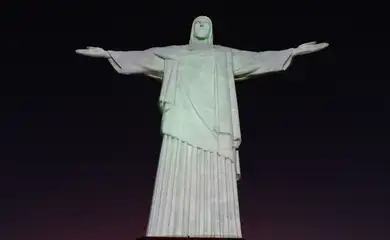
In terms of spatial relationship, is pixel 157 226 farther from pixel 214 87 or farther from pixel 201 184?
pixel 214 87

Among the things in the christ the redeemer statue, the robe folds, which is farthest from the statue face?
the robe folds

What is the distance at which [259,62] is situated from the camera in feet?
32.5

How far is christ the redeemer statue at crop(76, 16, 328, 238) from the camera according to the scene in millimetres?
8758

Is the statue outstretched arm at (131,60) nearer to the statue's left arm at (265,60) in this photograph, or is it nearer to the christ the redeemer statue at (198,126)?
the christ the redeemer statue at (198,126)

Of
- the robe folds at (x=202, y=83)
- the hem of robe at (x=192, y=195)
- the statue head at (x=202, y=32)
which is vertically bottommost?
the hem of robe at (x=192, y=195)

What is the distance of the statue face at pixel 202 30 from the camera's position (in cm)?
1021

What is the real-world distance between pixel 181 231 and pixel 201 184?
33.1 inches

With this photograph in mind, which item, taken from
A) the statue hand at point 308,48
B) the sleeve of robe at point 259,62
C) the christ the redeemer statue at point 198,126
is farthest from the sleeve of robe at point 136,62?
the statue hand at point 308,48

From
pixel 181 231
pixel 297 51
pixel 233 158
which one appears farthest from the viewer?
pixel 297 51

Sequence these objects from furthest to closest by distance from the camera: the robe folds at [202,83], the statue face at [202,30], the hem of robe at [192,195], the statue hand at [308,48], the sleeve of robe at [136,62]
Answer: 1. the statue face at [202,30]
2. the sleeve of robe at [136,62]
3. the statue hand at [308,48]
4. the robe folds at [202,83]
5. the hem of robe at [192,195]

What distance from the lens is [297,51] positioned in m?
9.84

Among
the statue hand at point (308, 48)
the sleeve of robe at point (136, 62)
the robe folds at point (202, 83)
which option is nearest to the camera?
the robe folds at point (202, 83)

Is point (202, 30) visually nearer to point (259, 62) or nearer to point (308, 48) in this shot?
point (259, 62)

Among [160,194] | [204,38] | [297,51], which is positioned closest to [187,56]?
[204,38]
